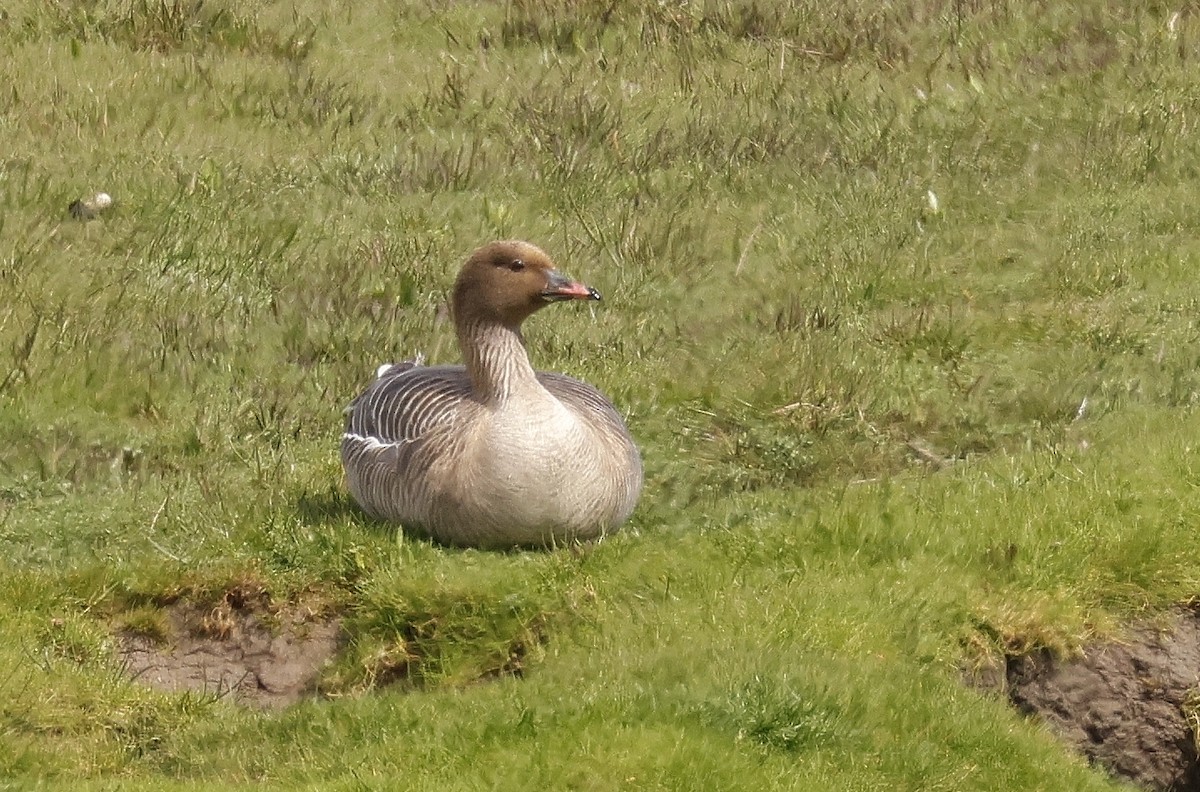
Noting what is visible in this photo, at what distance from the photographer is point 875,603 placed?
6785 mm

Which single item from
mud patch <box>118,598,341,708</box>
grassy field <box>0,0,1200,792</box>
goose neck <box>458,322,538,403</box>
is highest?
goose neck <box>458,322,538,403</box>

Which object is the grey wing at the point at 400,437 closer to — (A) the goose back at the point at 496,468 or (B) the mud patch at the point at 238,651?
(A) the goose back at the point at 496,468

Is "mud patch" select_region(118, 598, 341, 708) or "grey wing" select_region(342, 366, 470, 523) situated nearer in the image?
"mud patch" select_region(118, 598, 341, 708)

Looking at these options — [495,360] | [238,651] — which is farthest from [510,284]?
[238,651]

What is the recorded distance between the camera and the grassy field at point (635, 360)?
19.8 ft

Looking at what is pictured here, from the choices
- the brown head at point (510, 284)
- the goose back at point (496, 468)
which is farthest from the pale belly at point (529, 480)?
the brown head at point (510, 284)

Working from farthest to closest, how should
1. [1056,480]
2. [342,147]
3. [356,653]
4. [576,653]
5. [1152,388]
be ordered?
[342,147]
[1152,388]
[1056,480]
[356,653]
[576,653]

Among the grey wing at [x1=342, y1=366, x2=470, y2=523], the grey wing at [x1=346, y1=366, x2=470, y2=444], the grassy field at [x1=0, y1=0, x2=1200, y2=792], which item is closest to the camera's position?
the grassy field at [x1=0, y1=0, x2=1200, y2=792]

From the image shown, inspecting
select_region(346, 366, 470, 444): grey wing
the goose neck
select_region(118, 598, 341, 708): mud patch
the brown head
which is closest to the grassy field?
select_region(118, 598, 341, 708): mud patch

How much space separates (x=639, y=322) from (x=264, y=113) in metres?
3.64

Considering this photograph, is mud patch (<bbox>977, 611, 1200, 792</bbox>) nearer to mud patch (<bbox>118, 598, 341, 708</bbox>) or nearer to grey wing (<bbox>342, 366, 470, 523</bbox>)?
grey wing (<bbox>342, 366, 470, 523</bbox>)

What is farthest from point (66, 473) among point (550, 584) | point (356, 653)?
point (550, 584)

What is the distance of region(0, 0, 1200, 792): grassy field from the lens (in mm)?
6047

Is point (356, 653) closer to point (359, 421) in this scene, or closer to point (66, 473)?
point (359, 421)
